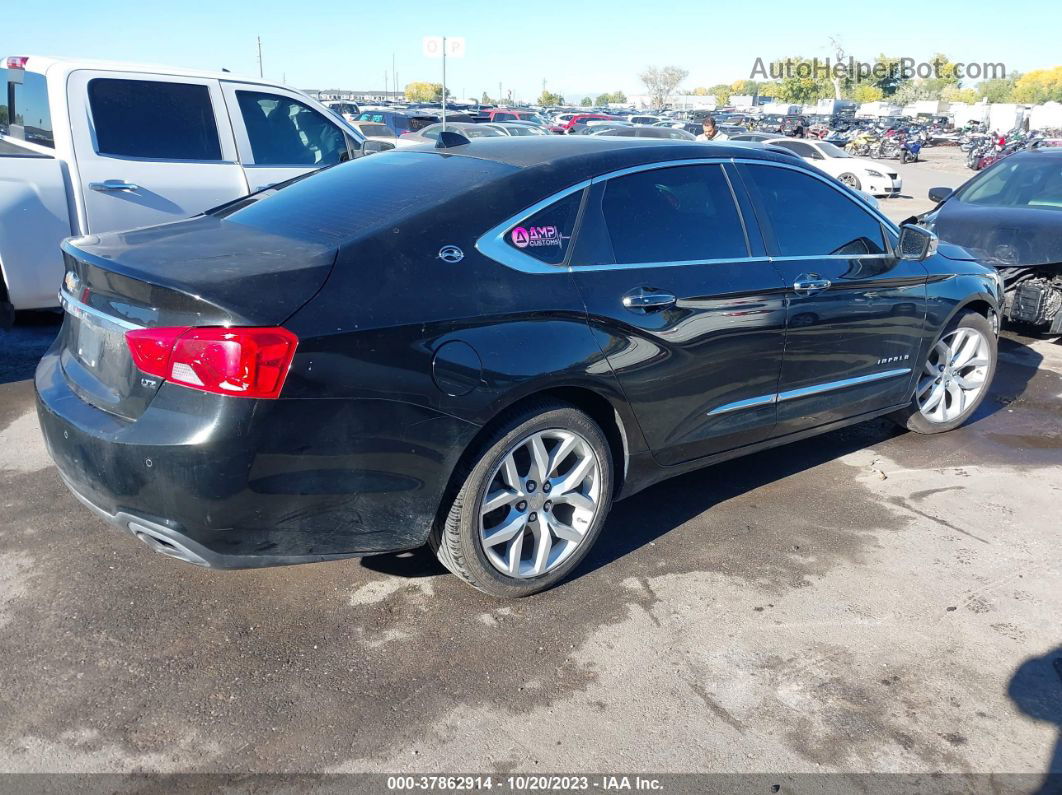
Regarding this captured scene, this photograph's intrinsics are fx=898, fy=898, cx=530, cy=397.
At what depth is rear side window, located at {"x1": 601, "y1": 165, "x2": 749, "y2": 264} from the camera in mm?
3611

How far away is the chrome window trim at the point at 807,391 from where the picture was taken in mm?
3965

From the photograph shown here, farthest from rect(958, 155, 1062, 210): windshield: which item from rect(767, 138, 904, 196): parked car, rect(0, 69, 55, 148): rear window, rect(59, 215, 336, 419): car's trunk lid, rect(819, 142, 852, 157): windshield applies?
rect(819, 142, 852, 157): windshield

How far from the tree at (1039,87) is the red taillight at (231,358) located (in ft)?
340

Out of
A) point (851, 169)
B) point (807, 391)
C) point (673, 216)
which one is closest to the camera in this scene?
point (673, 216)

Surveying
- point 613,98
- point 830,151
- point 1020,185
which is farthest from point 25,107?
point 613,98

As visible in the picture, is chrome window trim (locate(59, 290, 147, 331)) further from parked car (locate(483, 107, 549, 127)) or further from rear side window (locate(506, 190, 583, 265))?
parked car (locate(483, 107, 549, 127))

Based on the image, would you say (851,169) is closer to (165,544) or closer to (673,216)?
(673,216)

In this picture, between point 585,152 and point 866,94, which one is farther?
point 866,94

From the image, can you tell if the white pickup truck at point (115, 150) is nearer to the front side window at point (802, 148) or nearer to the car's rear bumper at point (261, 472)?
the car's rear bumper at point (261, 472)

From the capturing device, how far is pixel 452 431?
3.01 metres

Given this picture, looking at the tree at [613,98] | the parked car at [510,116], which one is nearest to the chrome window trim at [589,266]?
the parked car at [510,116]

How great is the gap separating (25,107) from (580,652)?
598cm

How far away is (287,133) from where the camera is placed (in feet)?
22.9

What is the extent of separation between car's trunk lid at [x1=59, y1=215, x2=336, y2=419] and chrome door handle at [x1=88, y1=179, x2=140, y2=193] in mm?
2906
